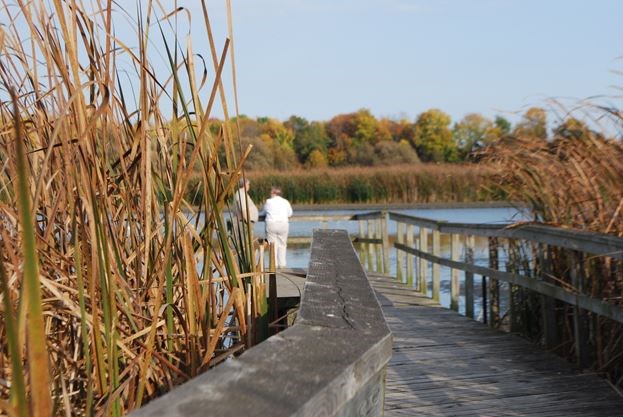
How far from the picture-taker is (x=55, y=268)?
1759 mm

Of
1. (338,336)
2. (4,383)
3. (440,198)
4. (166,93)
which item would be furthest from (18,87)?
(440,198)

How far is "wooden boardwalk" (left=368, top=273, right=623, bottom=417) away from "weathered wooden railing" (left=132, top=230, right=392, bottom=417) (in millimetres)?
2260

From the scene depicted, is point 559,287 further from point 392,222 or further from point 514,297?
point 392,222

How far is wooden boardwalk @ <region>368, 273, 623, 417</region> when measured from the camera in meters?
4.20

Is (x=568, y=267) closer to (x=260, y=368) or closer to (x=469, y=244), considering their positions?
(x=469, y=244)

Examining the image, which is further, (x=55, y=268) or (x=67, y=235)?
(x=67, y=235)

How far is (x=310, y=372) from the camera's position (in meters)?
1.31

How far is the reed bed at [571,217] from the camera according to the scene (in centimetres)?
464

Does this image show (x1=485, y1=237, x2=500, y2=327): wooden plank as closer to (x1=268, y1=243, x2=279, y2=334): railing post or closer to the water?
the water

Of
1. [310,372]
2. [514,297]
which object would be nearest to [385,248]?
[514,297]

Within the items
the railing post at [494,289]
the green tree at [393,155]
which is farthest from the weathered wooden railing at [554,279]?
the green tree at [393,155]

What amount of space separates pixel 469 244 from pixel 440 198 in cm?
2415

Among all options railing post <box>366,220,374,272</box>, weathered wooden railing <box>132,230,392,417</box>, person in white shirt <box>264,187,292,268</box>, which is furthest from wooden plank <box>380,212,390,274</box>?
weathered wooden railing <box>132,230,392,417</box>

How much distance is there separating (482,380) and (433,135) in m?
60.7
